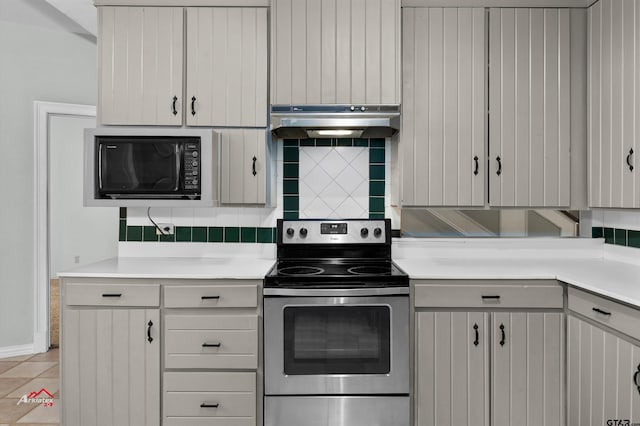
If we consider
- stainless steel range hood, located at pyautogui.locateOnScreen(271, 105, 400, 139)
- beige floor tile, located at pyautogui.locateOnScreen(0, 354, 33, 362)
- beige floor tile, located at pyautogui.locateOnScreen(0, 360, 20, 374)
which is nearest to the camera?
stainless steel range hood, located at pyautogui.locateOnScreen(271, 105, 400, 139)

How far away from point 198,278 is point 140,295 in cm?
28

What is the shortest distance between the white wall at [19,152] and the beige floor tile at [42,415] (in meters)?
1.20

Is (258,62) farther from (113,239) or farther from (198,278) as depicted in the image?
(113,239)

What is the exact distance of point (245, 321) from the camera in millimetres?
2068

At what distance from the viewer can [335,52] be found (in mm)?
2348

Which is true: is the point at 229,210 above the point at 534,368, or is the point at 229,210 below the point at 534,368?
above

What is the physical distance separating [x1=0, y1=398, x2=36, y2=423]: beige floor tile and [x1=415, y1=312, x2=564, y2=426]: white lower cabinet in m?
2.21

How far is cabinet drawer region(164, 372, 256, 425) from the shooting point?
6.79 ft

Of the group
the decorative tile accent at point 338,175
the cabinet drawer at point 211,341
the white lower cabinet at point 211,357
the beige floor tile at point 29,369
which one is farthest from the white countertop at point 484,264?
the beige floor tile at point 29,369

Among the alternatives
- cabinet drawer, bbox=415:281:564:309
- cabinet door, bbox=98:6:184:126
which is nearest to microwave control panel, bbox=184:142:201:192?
cabinet door, bbox=98:6:184:126

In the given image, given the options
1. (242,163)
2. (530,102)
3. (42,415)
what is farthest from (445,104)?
(42,415)

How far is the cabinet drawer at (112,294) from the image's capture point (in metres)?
2.08

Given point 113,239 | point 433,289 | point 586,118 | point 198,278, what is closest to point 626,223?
point 586,118

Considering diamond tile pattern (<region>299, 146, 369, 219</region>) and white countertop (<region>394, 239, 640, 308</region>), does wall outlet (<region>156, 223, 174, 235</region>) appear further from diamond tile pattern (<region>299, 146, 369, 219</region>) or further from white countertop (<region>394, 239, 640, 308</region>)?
white countertop (<region>394, 239, 640, 308</region>)
